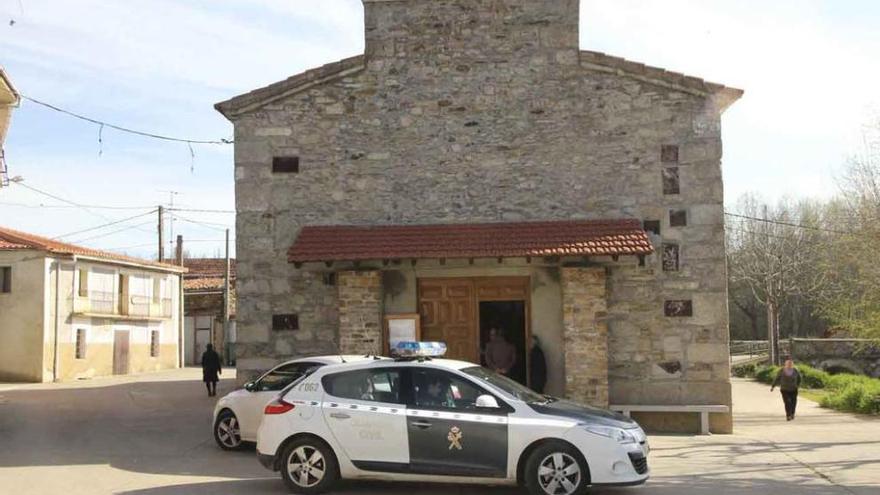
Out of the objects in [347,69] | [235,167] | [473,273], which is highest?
[347,69]

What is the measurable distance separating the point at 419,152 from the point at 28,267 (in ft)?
67.3

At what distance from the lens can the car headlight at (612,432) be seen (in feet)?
27.9

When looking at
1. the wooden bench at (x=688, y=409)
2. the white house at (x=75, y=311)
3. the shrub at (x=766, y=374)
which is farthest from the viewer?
the shrub at (x=766, y=374)

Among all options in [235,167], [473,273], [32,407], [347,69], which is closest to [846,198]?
[473,273]

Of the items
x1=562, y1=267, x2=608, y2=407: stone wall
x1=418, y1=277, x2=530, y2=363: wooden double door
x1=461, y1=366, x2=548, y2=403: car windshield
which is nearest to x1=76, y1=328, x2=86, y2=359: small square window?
x1=418, y1=277, x2=530, y2=363: wooden double door

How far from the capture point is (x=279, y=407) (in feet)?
30.4

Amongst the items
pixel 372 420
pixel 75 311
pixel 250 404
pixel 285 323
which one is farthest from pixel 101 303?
pixel 372 420

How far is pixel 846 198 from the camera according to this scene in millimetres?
22438

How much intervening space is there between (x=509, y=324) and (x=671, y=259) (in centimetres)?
307

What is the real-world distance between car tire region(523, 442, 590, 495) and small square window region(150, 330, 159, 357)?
33461 mm

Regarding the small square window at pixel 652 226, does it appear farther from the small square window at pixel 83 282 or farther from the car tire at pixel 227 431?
the small square window at pixel 83 282

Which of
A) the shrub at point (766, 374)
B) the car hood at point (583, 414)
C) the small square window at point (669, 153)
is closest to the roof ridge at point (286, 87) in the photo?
the small square window at point (669, 153)

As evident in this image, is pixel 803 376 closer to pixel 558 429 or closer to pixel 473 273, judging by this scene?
pixel 473 273

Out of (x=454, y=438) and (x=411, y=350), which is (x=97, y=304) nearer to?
(x=411, y=350)
